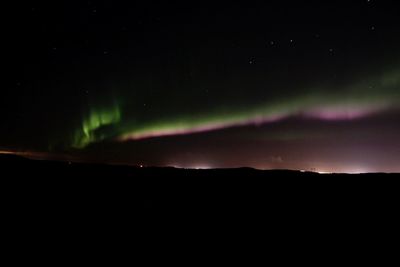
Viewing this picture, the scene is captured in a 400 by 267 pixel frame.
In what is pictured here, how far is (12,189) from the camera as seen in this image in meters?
8.67

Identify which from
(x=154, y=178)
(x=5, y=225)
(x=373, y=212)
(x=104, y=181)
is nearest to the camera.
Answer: (x=5, y=225)

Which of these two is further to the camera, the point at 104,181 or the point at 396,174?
the point at 396,174

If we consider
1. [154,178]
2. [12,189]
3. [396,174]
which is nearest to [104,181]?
[154,178]

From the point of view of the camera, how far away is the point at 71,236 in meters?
6.71

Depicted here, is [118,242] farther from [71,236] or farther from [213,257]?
[213,257]

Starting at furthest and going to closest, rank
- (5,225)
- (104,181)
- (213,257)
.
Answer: (104,181) → (5,225) → (213,257)

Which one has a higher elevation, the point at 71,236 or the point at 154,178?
the point at 154,178

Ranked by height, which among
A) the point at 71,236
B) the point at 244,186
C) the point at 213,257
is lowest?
the point at 213,257

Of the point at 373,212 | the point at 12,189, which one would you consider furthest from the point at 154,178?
the point at 373,212

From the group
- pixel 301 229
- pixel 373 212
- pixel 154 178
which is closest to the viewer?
pixel 301 229

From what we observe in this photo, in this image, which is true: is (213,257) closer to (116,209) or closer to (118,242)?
(118,242)

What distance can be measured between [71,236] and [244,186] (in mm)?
5409

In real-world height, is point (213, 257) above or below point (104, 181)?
below

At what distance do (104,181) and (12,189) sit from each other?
2.41m
